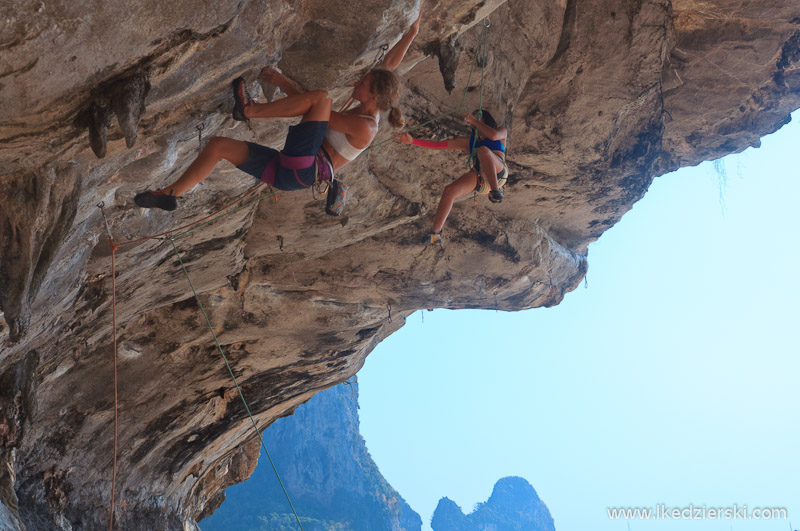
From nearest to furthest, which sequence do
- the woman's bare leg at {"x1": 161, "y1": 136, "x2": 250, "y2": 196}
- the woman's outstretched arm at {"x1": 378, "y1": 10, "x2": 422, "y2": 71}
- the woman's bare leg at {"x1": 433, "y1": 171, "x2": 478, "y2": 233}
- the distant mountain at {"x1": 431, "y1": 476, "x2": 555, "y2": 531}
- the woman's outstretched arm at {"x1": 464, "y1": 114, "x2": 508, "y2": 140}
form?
the woman's bare leg at {"x1": 161, "y1": 136, "x2": 250, "y2": 196}
the woman's outstretched arm at {"x1": 378, "y1": 10, "x2": 422, "y2": 71}
the woman's outstretched arm at {"x1": 464, "y1": 114, "x2": 508, "y2": 140}
the woman's bare leg at {"x1": 433, "y1": 171, "x2": 478, "y2": 233}
the distant mountain at {"x1": 431, "y1": 476, "x2": 555, "y2": 531}

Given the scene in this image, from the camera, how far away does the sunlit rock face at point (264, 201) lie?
10.5ft

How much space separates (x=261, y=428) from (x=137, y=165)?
7.48m

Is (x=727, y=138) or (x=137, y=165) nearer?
(x=137, y=165)

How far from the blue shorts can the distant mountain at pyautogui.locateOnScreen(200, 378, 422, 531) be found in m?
45.5

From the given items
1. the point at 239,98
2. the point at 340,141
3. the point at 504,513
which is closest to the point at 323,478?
the point at 504,513

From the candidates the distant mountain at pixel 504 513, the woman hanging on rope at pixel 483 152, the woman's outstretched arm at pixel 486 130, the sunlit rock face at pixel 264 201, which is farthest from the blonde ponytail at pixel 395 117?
the distant mountain at pixel 504 513

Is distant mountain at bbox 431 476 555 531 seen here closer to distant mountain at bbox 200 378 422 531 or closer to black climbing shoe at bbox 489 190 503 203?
distant mountain at bbox 200 378 422 531

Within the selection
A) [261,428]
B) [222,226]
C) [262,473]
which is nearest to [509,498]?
[262,473]

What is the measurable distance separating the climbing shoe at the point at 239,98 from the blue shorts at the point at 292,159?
38 centimetres

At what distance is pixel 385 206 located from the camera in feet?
23.4

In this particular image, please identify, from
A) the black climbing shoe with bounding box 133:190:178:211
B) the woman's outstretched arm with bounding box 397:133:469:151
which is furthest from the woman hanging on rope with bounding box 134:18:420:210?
the woman's outstretched arm with bounding box 397:133:469:151

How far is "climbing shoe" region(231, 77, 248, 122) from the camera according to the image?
374 cm

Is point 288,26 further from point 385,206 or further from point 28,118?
point 385,206

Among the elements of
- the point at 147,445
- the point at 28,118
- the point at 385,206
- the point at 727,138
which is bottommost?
the point at 147,445
